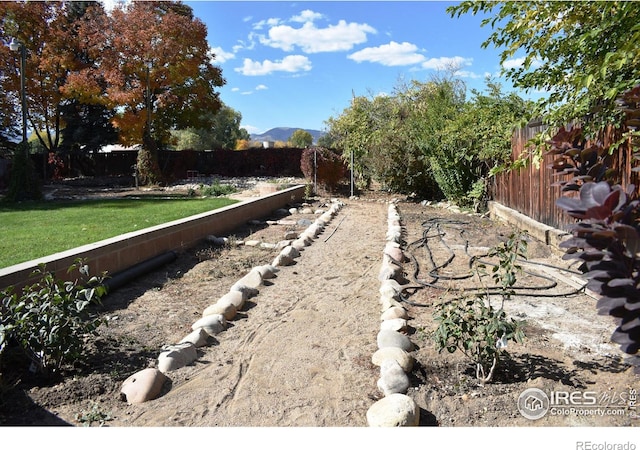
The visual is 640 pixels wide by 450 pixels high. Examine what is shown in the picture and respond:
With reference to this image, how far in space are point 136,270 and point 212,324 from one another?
1812mm

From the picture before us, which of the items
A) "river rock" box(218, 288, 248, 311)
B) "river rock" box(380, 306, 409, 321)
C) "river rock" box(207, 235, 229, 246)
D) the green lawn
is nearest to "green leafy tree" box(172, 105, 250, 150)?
the green lawn

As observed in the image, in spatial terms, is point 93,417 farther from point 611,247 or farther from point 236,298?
point 611,247

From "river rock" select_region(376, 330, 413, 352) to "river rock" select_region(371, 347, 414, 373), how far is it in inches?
3.9

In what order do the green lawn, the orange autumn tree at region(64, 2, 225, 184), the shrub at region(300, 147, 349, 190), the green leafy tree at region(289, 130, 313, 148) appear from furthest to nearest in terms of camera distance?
the green leafy tree at region(289, 130, 313, 148), the orange autumn tree at region(64, 2, 225, 184), the shrub at region(300, 147, 349, 190), the green lawn

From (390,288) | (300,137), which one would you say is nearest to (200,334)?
(390,288)

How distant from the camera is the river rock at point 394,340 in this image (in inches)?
125

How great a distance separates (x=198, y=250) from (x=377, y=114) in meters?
13.5

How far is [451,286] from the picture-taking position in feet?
15.7

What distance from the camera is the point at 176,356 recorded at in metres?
3.08

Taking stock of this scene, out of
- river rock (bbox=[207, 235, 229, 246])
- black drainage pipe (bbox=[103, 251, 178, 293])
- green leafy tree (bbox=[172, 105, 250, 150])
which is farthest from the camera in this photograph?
green leafy tree (bbox=[172, 105, 250, 150])

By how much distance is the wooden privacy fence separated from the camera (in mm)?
4906

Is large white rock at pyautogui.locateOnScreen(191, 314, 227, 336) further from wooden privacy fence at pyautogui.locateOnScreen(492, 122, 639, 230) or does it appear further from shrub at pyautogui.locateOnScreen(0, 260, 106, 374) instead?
wooden privacy fence at pyautogui.locateOnScreen(492, 122, 639, 230)

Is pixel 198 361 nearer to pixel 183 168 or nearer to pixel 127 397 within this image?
pixel 127 397
